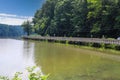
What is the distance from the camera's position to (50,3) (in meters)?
65.8

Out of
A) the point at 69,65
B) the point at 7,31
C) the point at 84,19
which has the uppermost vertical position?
the point at 84,19

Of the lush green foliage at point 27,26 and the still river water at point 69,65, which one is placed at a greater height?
the lush green foliage at point 27,26

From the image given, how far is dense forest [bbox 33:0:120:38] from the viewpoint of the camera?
3334cm

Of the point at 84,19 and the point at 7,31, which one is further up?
the point at 84,19

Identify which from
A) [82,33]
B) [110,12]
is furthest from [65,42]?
[110,12]

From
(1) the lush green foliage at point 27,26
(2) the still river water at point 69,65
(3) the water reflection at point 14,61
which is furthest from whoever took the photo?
(1) the lush green foliage at point 27,26

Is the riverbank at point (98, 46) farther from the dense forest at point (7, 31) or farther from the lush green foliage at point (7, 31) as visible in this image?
the lush green foliage at point (7, 31)

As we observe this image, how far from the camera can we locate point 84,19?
138 ft

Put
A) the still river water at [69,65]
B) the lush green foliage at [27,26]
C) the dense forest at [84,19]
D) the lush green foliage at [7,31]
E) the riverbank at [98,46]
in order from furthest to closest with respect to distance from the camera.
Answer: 1. the lush green foliage at [7,31]
2. the lush green foliage at [27,26]
3. the dense forest at [84,19]
4. the riverbank at [98,46]
5. the still river water at [69,65]

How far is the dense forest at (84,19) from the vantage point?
109ft

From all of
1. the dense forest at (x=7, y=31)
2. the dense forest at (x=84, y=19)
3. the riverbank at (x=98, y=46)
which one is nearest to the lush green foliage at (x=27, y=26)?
the dense forest at (x=84, y=19)

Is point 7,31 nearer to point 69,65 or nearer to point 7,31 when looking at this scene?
→ point 7,31

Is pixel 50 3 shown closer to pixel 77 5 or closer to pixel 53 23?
pixel 53 23

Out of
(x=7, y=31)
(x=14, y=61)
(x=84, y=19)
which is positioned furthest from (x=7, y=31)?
(x=14, y=61)
